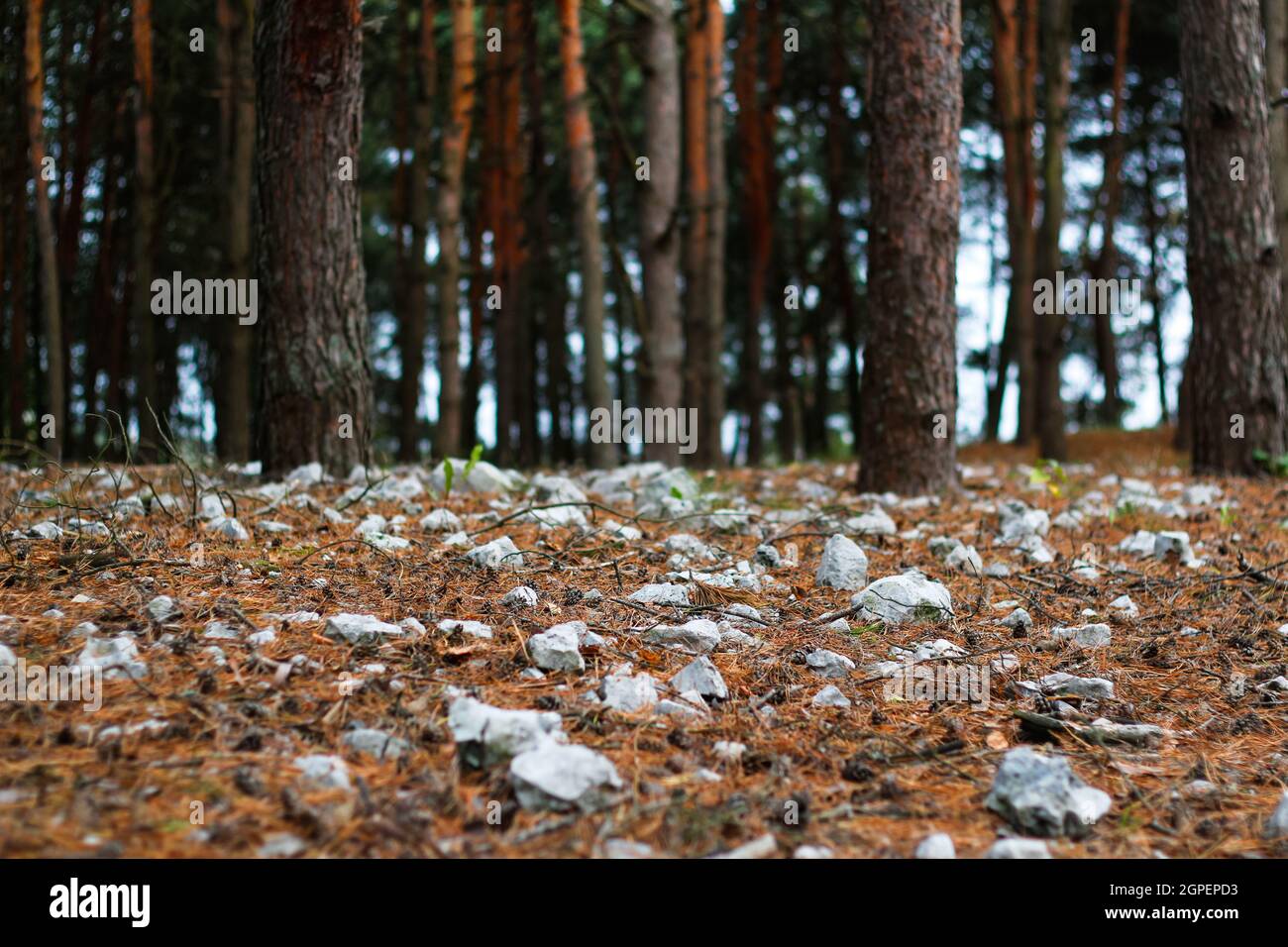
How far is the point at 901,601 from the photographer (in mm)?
3281

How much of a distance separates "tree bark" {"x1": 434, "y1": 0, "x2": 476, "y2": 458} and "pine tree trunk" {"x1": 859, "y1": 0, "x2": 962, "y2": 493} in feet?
16.5

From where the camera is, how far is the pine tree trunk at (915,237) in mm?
5953

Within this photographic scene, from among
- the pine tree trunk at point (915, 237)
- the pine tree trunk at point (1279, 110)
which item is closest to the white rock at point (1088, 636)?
the pine tree trunk at point (915, 237)

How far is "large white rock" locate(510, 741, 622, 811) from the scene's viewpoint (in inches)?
73.0

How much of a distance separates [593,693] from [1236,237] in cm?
694

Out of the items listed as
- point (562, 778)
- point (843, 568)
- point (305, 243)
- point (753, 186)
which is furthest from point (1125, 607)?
point (753, 186)

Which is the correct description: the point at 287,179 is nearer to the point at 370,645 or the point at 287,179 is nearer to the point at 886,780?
the point at 370,645

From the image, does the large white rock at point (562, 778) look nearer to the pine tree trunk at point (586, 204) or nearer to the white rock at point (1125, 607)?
the white rock at point (1125, 607)

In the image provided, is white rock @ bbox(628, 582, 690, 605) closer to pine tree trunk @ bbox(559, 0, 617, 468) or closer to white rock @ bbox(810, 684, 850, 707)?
white rock @ bbox(810, 684, 850, 707)

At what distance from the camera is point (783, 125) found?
18.3 metres

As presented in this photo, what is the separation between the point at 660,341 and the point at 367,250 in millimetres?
12892

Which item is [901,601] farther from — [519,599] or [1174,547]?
[1174,547]

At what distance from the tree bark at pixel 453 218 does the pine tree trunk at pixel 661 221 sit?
1.84 meters
